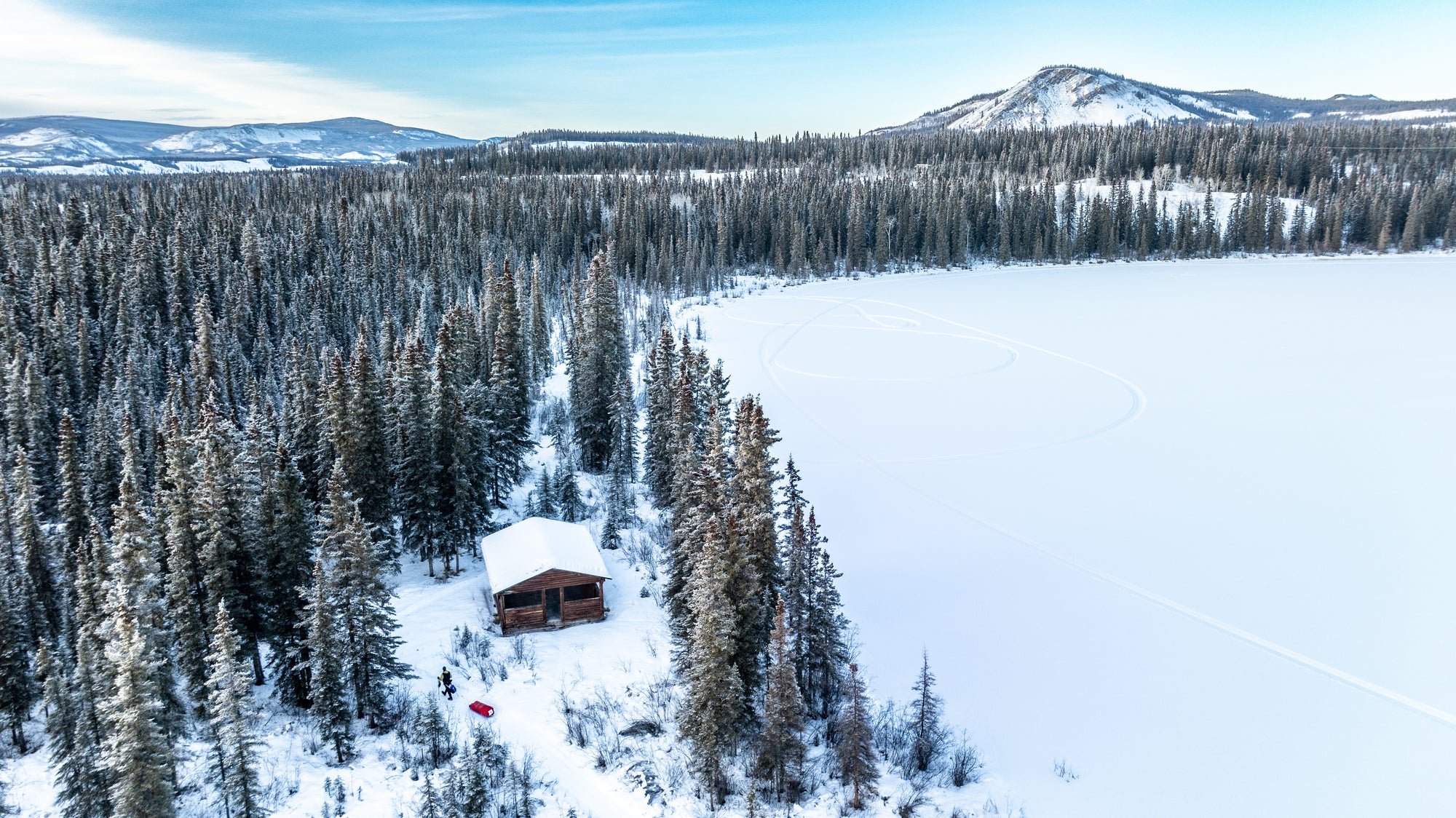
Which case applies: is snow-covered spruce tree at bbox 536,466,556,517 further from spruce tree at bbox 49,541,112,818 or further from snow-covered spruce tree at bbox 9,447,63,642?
snow-covered spruce tree at bbox 9,447,63,642

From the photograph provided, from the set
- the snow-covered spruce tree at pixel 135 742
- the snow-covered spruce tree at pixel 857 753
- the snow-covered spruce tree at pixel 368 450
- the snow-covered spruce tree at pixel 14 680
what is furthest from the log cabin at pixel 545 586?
the snow-covered spruce tree at pixel 14 680

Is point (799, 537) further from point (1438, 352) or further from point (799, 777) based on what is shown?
point (1438, 352)

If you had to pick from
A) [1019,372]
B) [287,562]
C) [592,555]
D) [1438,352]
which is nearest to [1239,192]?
[1438,352]

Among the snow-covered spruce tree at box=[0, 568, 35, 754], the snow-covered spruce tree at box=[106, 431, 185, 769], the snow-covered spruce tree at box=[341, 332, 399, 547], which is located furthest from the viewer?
the snow-covered spruce tree at box=[341, 332, 399, 547]

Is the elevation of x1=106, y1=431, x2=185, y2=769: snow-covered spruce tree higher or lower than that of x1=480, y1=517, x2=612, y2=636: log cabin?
higher

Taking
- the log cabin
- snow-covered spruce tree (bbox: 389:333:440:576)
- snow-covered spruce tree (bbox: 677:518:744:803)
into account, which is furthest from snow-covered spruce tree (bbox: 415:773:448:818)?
snow-covered spruce tree (bbox: 389:333:440:576)

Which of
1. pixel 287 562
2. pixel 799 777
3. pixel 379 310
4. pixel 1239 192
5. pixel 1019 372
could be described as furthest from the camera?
pixel 1239 192
